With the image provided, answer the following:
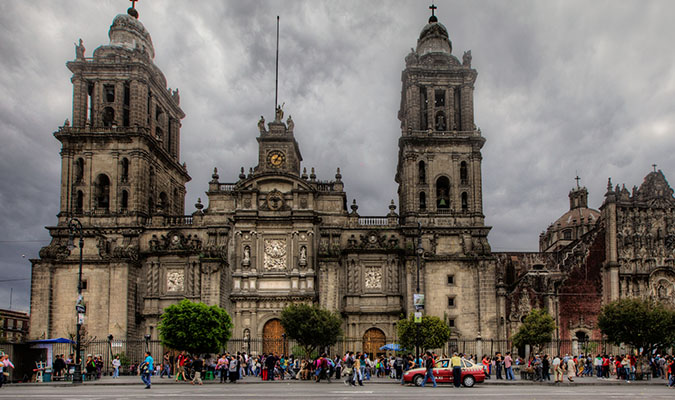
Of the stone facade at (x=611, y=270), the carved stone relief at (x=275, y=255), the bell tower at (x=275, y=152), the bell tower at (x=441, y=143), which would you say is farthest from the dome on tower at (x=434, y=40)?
the carved stone relief at (x=275, y=255)

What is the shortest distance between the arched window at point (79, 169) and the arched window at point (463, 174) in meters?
27.2

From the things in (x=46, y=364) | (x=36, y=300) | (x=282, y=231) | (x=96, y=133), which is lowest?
(x=46, y=364)

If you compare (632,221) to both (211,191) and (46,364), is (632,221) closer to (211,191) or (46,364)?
(211,191)

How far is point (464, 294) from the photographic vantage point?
48062 millimetres

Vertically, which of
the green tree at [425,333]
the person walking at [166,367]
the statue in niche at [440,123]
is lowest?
the person walking at [166,367]

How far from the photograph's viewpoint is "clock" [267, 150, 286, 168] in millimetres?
50875

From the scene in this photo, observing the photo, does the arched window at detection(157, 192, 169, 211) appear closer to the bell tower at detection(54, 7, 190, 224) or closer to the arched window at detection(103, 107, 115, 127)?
the bell tower at detection(54, 7, 190, 224)

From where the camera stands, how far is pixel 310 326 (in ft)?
134

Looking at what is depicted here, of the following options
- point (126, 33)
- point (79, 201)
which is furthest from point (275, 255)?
point (126, 33)

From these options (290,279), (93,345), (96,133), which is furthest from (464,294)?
(96,133)

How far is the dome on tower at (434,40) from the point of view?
53.7 meters

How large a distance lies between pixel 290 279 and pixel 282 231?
11.3 ft

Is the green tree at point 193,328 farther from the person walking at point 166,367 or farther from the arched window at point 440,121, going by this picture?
the arched window at point 440,121

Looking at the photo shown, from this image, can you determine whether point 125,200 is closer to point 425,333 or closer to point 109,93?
point 109,93
